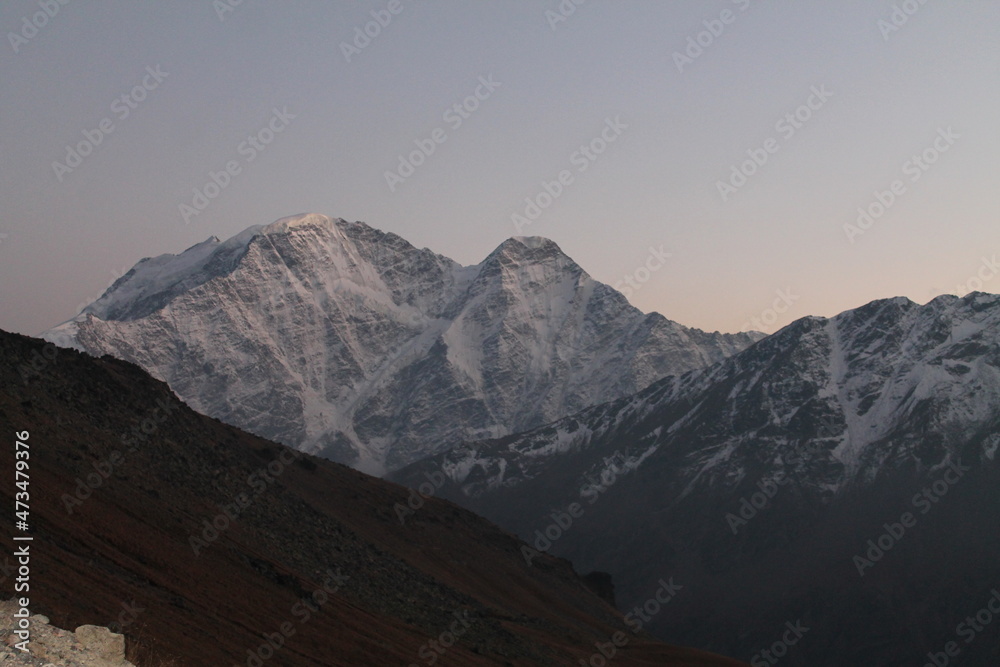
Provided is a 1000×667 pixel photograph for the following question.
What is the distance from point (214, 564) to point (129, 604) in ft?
57.0

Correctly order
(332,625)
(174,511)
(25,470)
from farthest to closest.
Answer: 1. (174,511)
2. (332,625)
3. (25,470)

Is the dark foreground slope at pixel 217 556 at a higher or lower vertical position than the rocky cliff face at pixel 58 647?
lower

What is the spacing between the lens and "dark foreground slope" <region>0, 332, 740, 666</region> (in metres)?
47.8

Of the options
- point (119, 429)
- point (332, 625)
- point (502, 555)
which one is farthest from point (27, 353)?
point (502, 555)

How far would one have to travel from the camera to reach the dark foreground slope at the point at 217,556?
157ft

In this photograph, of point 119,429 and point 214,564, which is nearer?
point 214,564

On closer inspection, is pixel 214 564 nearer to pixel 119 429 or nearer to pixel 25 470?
pixel 25 470

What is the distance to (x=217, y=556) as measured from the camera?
6475 cm

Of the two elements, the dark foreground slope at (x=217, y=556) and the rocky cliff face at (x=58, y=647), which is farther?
the dark foreground slope at (x=217, y=556)

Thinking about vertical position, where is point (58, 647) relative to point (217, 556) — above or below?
above

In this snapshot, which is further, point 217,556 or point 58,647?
point 217,556

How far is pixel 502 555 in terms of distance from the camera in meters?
139

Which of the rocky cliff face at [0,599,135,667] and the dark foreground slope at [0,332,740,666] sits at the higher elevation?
the rocky cliff face at [0,599,135,667]

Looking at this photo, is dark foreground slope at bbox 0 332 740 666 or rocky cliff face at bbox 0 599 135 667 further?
dark foreground slope at bbox 0 332 740 666
